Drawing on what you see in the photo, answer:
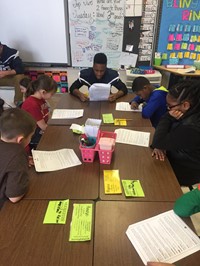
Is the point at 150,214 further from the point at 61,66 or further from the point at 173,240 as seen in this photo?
the point at 61,66

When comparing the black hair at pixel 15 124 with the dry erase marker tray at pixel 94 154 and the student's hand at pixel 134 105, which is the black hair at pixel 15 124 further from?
the student's hand at pixel 134 105

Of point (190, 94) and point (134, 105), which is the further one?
point (134, 105)

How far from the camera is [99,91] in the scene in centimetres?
229

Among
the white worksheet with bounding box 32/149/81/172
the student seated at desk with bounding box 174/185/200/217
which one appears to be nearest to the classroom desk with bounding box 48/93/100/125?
the white worksheet with bounding box 32/149/81/172

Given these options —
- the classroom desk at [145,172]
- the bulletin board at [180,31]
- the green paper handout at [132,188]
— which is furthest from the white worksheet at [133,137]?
the bulletin board at [180,31]

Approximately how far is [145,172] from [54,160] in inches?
21.1

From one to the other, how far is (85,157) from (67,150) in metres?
0.17

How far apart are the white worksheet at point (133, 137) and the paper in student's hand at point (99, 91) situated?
674 mm

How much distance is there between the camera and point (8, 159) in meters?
1.04

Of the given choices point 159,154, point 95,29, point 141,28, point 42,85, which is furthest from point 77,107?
point 141,28

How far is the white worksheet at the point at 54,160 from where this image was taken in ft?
4.20

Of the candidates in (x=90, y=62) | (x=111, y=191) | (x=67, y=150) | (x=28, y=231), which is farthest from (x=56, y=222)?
(x=90, y=62)

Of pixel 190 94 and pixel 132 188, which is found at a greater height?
pixel 190 94

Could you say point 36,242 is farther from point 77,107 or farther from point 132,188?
point 77,107
